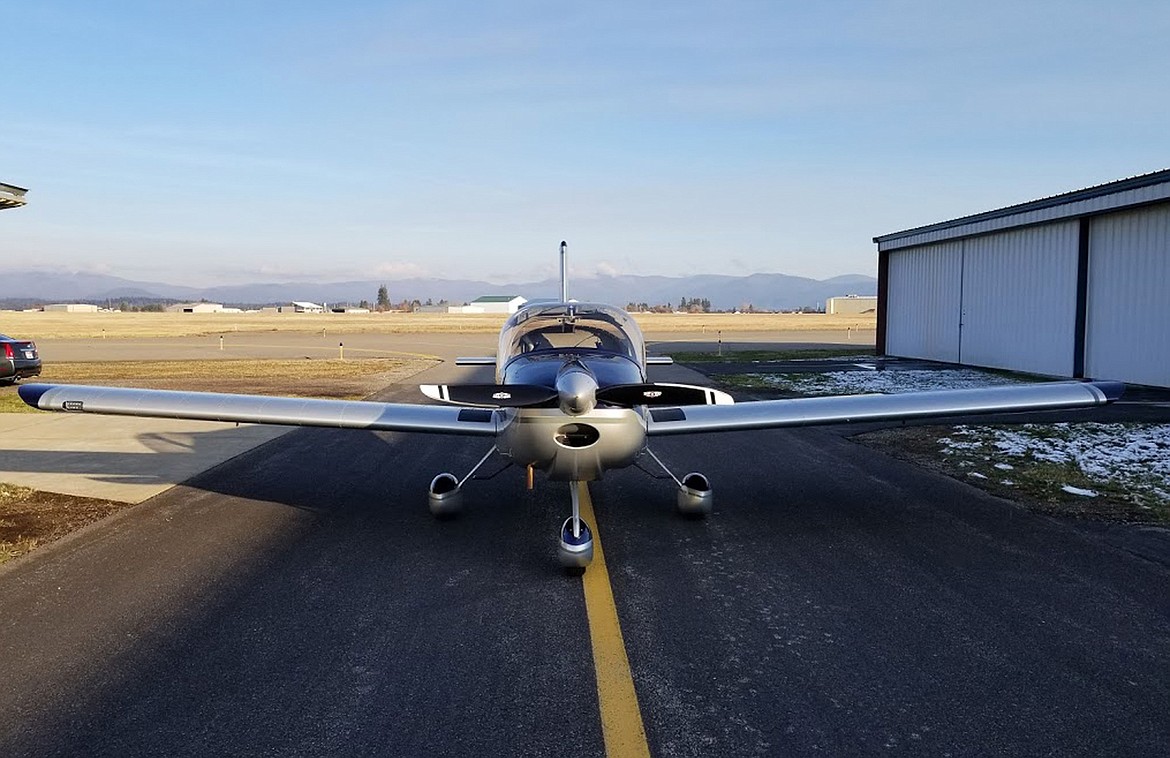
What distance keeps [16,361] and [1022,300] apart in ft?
84.6

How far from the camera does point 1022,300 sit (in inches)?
904

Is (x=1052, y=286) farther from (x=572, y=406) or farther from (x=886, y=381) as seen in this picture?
(x=572, y=406)

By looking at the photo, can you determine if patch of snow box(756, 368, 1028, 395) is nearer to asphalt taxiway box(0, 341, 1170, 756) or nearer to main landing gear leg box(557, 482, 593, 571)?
asphalt taxiway box(0, 341, 1170, 756)

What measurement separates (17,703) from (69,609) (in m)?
1.47

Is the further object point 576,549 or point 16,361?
point 16,361

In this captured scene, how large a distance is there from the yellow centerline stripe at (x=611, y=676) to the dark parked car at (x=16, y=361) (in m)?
18.9

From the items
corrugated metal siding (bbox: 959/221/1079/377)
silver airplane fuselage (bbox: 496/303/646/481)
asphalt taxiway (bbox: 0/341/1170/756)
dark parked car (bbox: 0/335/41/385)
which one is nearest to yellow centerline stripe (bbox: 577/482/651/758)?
asphalt taxiway (bbox: 0/341/1170/756)

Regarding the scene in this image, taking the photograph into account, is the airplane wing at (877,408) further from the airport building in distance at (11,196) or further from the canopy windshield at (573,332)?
the airport building in distance at (11,196)

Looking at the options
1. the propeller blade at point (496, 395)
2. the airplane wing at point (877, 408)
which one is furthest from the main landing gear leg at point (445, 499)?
the airplane wing at point (877, 408)

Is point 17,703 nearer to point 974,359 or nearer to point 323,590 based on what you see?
point 323,590

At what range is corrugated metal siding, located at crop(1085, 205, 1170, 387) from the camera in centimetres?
1759

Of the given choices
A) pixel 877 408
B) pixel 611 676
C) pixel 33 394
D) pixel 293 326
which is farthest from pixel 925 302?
pixel 293 326

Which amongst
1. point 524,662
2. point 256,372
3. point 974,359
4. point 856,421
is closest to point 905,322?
point 974,359

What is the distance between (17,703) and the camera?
4.00 meters
